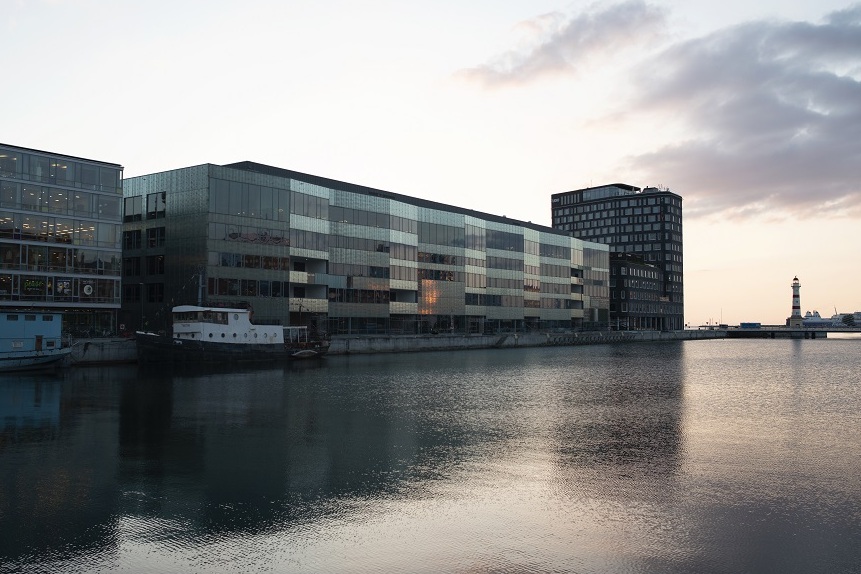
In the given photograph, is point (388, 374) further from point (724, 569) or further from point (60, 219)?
point (724, 569)

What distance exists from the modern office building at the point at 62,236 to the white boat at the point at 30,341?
533 inches

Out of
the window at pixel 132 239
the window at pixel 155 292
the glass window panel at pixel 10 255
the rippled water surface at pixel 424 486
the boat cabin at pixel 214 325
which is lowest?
the rippled water surface at pixel 424 486

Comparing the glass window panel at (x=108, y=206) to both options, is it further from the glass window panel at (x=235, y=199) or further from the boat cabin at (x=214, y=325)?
the boat cabin at (x=214, y=325)

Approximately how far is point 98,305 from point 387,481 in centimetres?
7344

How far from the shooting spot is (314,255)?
10744 centimetres

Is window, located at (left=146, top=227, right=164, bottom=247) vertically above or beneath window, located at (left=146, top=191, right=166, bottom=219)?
beneath

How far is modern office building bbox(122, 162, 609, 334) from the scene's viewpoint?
9338 centimetres

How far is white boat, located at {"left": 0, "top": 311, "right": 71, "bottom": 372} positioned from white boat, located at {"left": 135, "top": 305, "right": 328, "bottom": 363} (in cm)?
814

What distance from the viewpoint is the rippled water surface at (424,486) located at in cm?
1384

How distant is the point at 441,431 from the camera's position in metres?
29.8

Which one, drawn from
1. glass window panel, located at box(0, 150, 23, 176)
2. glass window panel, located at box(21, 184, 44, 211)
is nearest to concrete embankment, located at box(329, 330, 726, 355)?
glass window panel, located at box(21, 184, 44, 211)

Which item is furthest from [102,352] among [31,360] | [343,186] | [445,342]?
[445,342]

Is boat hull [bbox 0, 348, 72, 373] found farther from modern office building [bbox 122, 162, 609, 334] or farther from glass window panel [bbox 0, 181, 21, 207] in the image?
modern office building [bbox 122, 162, 609, 334]

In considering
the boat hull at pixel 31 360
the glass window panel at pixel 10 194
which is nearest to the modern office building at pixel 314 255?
the glass window panel at pixel 10 194
